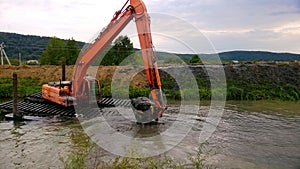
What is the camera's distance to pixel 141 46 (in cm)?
1195

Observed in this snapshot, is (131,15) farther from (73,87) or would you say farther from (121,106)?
(121,106)

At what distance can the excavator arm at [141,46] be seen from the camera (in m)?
11.7

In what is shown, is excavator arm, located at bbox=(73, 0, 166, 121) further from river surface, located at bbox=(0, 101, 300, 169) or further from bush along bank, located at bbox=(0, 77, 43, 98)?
bush along bank, located at bbox=(0, 77, 43, 98)

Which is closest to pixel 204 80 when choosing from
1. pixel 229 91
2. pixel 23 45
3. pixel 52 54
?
pixel 229 91

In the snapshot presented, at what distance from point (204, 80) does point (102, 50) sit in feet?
45.2

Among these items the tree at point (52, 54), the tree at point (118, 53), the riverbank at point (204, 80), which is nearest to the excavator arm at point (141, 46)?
the riverbank at point (204, 80)

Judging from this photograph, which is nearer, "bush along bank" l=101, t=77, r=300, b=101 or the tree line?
"bush along bank" l=101, t=77, r=300, b=101

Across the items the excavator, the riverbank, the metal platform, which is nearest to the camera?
the excavator

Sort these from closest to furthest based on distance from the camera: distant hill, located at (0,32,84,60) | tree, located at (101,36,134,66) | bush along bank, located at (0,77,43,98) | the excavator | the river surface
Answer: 1. the river surface
2. the excavator
3. bush along bank, located at (0,77,43,98)
4. tree, located at (101,36,134,66)
5. distant hill, located at (0,32,84,60)

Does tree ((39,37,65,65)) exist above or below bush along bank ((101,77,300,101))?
above

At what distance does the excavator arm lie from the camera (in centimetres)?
1171

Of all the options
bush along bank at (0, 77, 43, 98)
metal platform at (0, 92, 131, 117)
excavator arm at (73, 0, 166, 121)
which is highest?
excavator arm at (73, 0, 166, 121)

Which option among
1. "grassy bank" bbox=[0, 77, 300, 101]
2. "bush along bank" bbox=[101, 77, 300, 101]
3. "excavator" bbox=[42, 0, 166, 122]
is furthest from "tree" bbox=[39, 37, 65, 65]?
"excavator" bbox=[42, 0, 166, 122]

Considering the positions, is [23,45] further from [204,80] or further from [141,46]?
[141,46]
